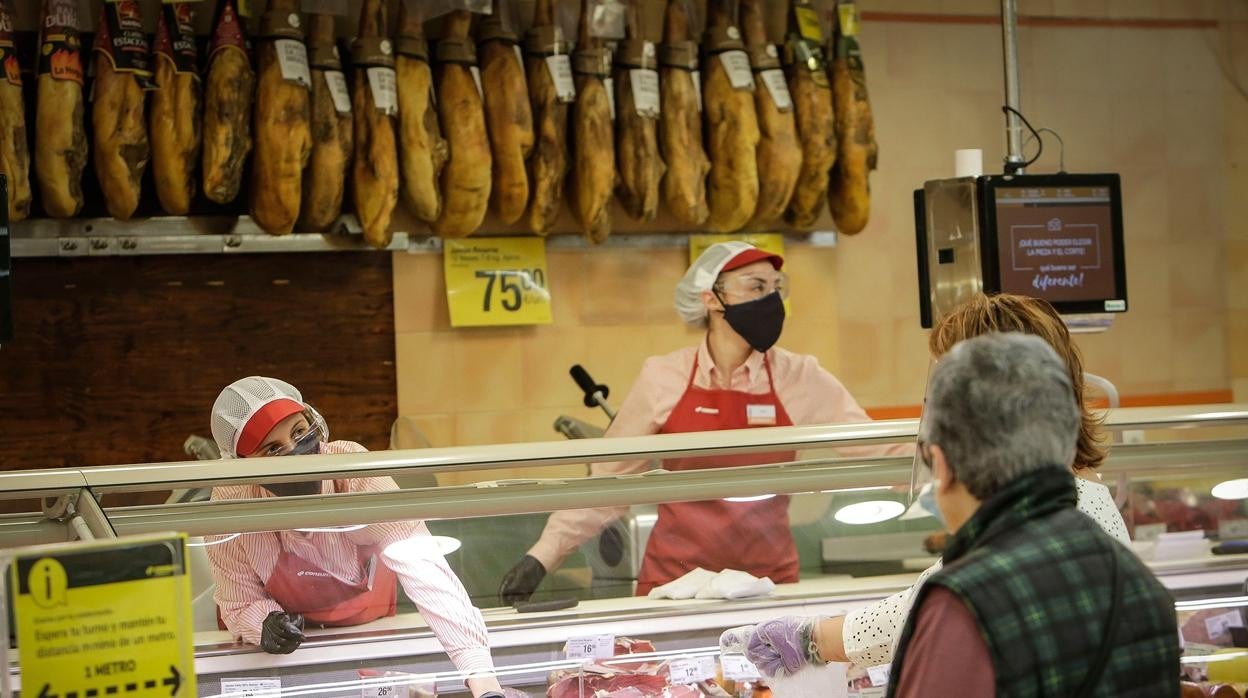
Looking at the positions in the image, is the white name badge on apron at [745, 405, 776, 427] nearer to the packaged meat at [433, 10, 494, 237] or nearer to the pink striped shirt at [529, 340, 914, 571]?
the pink striped shirt at [529, 340, 914, 571]

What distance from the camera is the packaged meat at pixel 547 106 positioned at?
4242 mm

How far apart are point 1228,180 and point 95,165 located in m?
4.30

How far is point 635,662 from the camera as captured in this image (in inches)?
97.4

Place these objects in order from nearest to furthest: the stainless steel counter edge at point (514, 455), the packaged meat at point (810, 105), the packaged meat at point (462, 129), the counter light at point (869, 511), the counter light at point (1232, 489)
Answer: the stainless steel counter edge at point (514, 455), the counter light at point (869, 511), the counter light at point (1232, 489), the packaged meat at point (462, 129), the packaged meat at point (810, 105)

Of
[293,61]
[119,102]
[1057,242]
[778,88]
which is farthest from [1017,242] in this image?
[119,102]

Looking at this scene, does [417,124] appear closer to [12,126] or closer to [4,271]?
[12,126]

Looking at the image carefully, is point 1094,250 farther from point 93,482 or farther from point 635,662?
point 93,482

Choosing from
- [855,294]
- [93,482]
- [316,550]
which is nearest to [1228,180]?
[855,294]

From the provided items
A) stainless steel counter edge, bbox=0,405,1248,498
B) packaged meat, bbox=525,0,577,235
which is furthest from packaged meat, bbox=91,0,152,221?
stainless steel counter edge, bbox=0,405,1248,498

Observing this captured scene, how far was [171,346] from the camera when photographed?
416cm

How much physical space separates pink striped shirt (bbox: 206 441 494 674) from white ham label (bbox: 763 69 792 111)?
2.53m

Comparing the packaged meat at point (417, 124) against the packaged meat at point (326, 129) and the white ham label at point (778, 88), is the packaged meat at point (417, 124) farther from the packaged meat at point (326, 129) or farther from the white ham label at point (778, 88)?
the white ham label at point (778, 88)

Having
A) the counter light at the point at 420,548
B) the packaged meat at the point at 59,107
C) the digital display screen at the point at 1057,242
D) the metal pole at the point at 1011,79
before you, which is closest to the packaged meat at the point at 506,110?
the packaged meat at the point at 59,107

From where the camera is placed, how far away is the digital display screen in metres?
3.22
